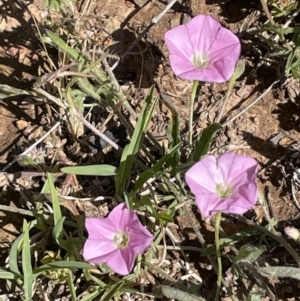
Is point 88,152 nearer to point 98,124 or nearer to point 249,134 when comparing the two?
point 98,124

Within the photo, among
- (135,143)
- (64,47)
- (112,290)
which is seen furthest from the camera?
(64,47)

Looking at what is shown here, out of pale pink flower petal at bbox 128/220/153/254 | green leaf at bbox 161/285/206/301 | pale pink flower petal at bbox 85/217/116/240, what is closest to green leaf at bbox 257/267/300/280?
green leaf at bbox 161/285/206/301

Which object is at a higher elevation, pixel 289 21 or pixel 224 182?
pixel 289 21

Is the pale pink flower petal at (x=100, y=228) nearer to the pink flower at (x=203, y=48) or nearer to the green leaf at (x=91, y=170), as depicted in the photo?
the green leaf at (x=91, y=170)

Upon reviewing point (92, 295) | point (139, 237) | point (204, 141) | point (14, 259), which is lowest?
point (92, 295)

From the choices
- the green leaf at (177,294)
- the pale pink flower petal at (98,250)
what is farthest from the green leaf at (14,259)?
the green leaf at (177,294)

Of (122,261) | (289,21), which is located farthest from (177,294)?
(289,21)

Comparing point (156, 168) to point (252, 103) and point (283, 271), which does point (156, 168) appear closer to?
point (283, 271)
